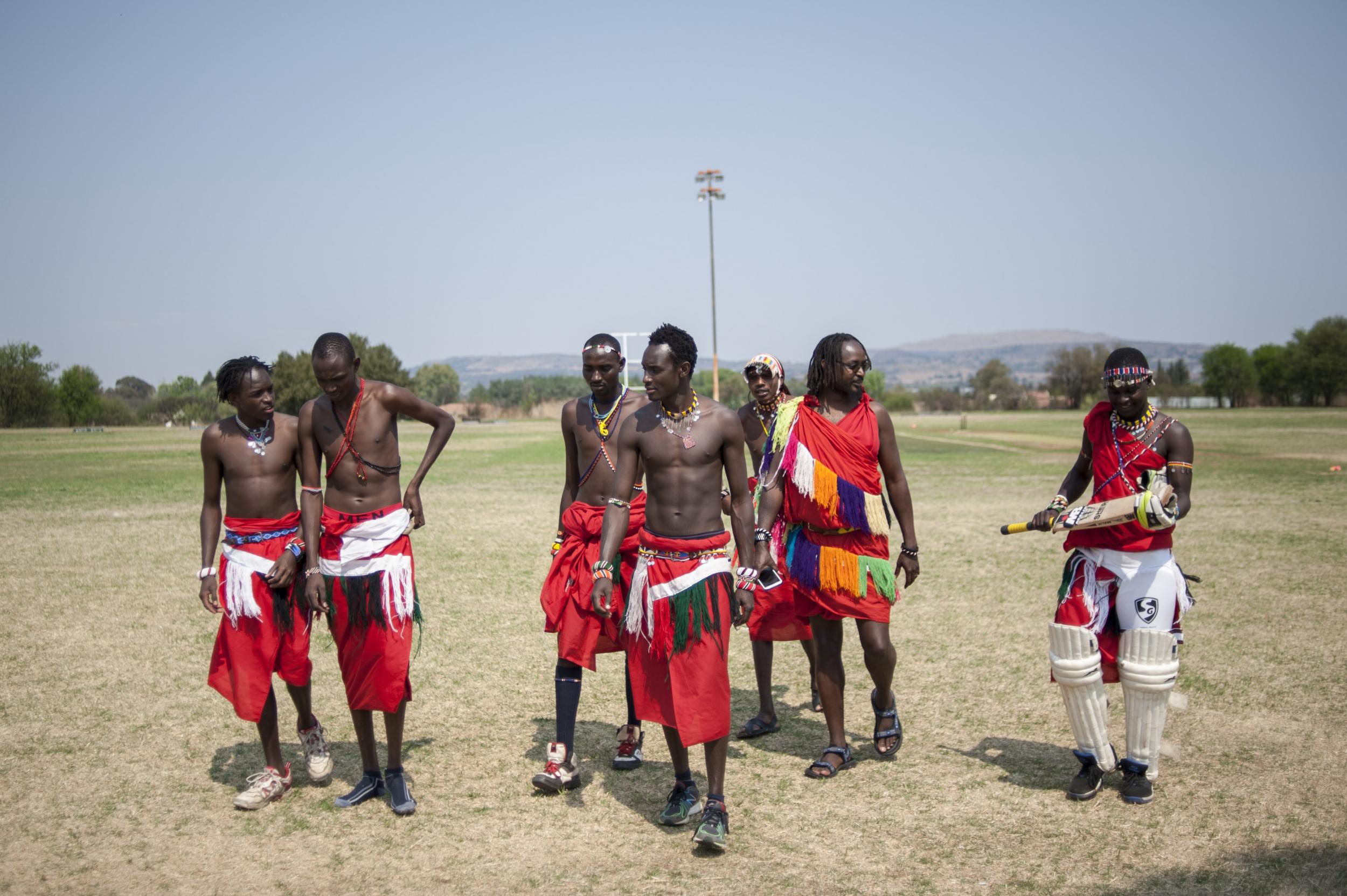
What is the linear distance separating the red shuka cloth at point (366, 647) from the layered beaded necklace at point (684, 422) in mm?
1461

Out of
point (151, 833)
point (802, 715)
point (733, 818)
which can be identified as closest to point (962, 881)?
point (733, 818)

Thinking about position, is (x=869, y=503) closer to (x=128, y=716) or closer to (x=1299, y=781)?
(x=1299, y=781)

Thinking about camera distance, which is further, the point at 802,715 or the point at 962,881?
the point at 802,715

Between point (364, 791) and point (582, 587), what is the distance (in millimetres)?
1514

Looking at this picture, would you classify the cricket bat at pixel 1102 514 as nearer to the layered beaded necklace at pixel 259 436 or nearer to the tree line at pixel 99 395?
the layered beaded necklace at pixel 259 436

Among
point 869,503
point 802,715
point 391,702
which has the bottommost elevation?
point 802,715

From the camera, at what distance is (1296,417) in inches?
2263

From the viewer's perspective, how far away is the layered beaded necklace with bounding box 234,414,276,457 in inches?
210

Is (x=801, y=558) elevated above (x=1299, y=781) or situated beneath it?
elevated above

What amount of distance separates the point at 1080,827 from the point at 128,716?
5.71m

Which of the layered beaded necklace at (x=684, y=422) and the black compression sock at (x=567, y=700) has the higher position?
the layered beaded necklace at (x=684, y=422)

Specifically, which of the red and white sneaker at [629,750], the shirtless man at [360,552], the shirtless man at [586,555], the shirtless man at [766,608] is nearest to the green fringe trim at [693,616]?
the shirtless man at [586,555]

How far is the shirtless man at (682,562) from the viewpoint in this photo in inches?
188

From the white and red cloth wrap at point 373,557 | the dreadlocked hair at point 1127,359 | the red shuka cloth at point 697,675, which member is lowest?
the red shuka cloth at point 697,675
